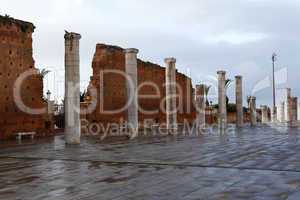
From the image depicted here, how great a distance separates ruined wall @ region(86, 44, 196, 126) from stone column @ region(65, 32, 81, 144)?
9.93m

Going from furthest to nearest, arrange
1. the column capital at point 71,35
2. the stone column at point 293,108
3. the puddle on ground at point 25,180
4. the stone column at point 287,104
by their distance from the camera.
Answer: the stone column at point 293,108 → the stone column at point 287,104 → the column capital at point 71,35 → the puddle on ground at point 25,180

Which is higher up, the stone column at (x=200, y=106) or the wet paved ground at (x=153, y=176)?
the stone column at (x=200, y=106)

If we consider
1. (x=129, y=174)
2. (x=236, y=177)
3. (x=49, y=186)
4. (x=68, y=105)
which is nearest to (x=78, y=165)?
(x=129, y=174)

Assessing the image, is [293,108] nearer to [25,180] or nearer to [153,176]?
[153,176]

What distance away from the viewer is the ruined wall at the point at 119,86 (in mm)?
29156

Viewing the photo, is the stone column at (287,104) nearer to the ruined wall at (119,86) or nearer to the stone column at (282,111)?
the stone column at (282,111)

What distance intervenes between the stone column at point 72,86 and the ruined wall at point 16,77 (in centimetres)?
500

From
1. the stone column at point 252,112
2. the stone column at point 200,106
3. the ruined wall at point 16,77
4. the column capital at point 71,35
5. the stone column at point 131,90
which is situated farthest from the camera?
the stone column at point 252,112

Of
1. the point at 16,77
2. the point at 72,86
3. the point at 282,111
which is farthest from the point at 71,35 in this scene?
the point at 282,111

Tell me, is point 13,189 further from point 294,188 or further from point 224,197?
point 294,188

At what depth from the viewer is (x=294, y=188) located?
269 inches

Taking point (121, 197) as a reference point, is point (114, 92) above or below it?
above

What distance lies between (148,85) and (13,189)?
2858 centimetres

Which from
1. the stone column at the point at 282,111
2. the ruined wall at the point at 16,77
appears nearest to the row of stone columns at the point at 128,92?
the ruined wall at the point at 16,77
